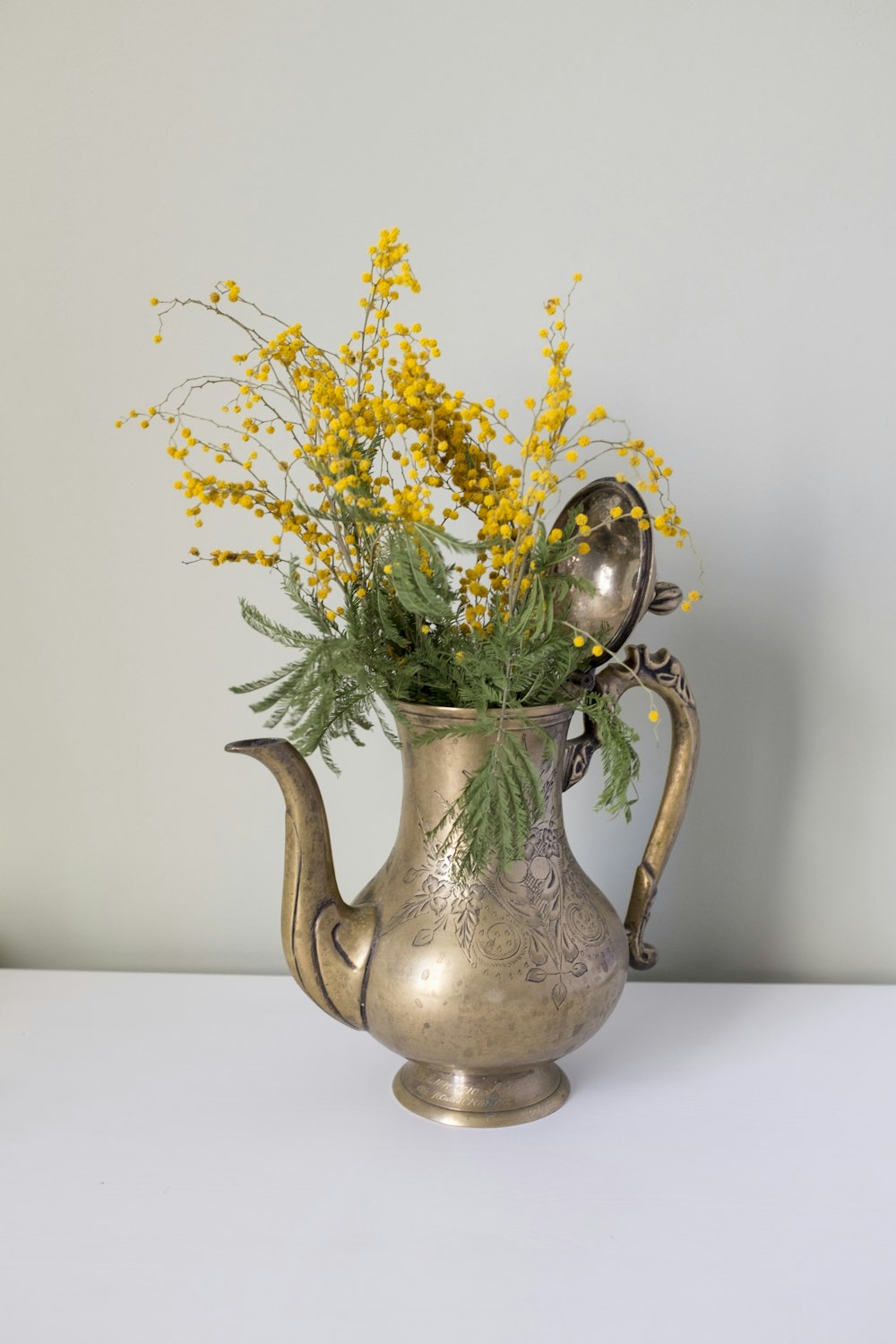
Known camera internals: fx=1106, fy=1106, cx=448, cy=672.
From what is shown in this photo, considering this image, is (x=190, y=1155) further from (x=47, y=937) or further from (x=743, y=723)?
(x=743, y=723)

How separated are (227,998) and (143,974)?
0.11 metres

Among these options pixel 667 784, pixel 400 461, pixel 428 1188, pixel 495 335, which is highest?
pixel 495 335

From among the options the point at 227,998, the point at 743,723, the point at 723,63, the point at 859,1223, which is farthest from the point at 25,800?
the point at 723,63

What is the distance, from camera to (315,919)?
32.1 inches

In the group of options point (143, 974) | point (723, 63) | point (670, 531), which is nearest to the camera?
point (670, 531)

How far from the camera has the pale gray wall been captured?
3.30 feet

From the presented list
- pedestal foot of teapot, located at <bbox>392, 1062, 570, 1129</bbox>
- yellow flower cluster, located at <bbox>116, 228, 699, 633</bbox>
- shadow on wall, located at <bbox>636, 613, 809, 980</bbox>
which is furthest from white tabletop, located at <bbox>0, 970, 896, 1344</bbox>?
yellow flower cluster, located at <bbox>116, 228, 699, 633</bbox>

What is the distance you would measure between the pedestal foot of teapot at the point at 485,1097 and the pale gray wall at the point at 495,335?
1.00 feet

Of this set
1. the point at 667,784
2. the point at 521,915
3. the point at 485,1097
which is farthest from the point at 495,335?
the point at 485,1097

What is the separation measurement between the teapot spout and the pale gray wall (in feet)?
0.95

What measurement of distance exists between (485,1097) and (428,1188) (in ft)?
0.31

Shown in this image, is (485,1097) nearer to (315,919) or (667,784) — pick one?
(315,919)

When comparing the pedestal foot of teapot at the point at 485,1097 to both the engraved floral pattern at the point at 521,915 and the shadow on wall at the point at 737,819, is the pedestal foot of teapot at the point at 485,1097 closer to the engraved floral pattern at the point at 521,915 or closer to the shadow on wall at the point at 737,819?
the engraved floral pattern at the point at 521,915

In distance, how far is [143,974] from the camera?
3.63 feet
